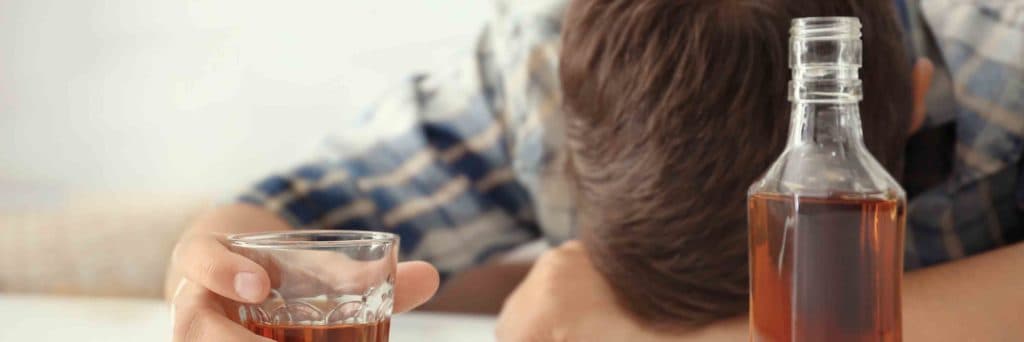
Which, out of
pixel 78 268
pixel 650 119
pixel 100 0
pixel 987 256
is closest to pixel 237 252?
pixel 650 119

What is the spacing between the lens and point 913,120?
854 millimetres

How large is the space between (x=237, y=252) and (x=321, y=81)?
55.2 inches

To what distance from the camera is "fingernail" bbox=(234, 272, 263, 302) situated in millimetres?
533

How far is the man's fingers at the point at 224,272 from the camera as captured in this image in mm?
535

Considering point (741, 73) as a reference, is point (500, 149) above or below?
below

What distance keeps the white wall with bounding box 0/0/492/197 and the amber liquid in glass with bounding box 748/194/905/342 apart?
1.36 meters

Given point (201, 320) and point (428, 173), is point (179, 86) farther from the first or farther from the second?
point (201, 320)

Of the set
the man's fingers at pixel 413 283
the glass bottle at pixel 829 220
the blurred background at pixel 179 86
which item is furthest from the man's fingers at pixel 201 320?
the blurred background at pixel 179 86

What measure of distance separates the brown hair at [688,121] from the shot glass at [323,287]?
0.90ft

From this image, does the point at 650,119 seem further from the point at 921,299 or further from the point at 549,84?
the point at 549,84

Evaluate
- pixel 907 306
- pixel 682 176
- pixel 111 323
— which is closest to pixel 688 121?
pixel 682 176

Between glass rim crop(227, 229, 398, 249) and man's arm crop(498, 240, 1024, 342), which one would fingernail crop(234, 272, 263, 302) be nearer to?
glass rim crop(227, 229, 398, 249)

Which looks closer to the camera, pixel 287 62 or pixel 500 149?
pixel 500 149

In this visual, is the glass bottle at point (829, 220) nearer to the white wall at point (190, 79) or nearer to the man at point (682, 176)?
the man at point (682, 176)
